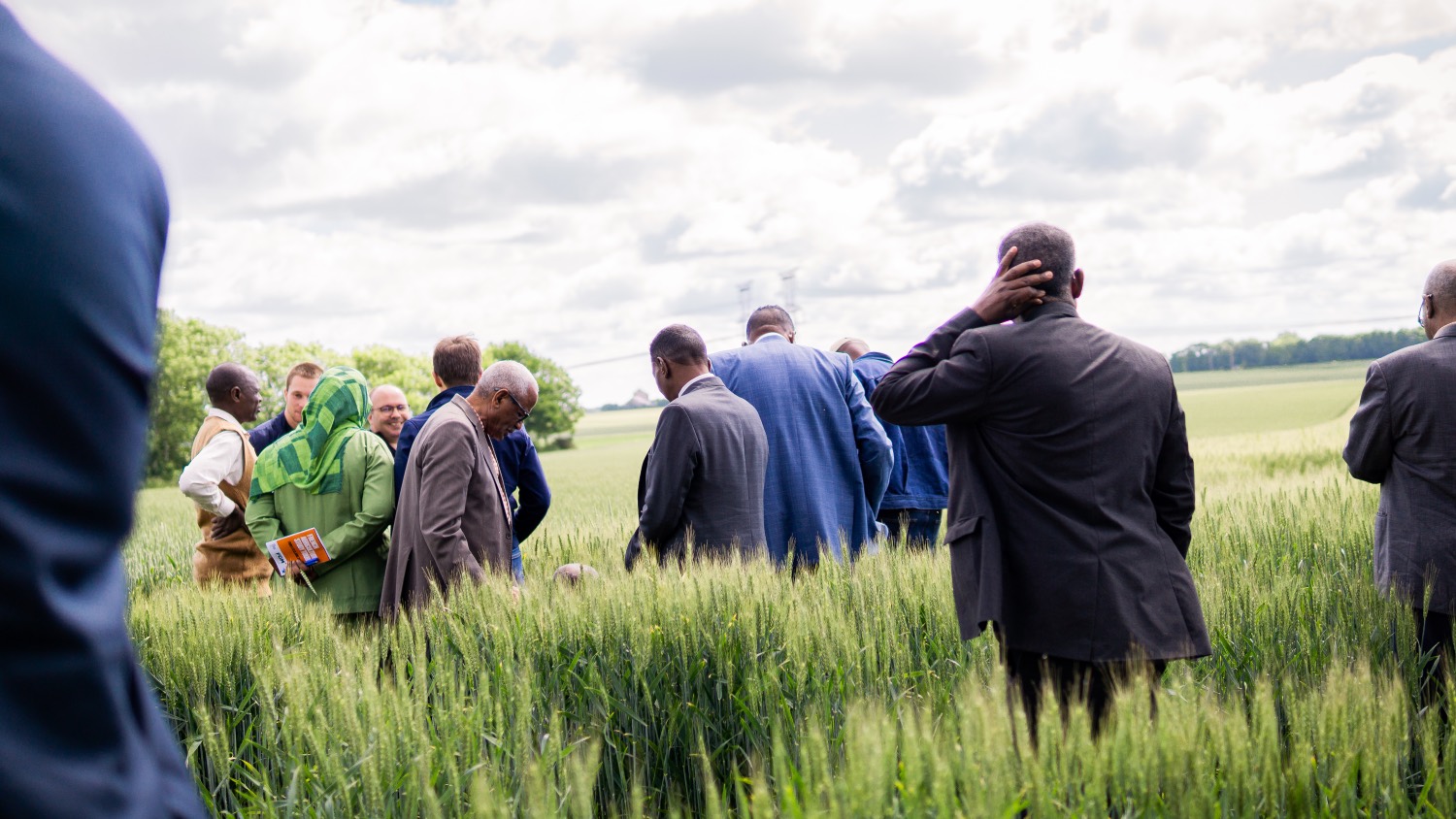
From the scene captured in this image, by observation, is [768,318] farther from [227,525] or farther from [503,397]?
[227,525]

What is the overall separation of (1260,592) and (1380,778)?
236 centimetres

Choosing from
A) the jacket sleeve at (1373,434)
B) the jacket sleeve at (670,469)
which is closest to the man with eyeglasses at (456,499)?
the jacket sleeve at (670,469)

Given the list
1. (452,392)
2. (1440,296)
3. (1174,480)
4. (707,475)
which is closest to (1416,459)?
(1440,296)

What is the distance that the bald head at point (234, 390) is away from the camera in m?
6.27

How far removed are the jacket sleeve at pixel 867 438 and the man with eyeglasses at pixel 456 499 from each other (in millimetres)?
1889

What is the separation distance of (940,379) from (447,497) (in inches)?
99.6

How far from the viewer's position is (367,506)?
530 cm

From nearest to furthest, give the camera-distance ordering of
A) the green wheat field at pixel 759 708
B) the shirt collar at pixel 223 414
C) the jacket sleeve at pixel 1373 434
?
the green wheat field at pixel 759 708, the jacket sleeve at pixel 1373 434, the shirt collar at pixel 223 414

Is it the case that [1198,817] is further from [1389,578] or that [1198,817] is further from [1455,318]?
[1455,318]

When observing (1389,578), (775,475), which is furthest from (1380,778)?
(775,475)

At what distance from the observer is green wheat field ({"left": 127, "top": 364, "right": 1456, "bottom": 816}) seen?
1874 millimetres

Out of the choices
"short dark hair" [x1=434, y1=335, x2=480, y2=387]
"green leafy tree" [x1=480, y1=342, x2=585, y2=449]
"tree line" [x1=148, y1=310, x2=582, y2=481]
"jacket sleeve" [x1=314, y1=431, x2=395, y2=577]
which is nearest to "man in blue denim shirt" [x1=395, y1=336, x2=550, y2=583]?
"short dark hair" [x1=434, y1=335, x2=480, y2=387]

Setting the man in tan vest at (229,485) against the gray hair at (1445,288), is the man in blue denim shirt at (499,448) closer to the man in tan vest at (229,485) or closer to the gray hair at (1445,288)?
the man in tan vest at (229,485)

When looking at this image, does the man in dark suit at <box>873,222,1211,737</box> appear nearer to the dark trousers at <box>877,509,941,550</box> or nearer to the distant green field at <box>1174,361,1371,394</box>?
the dark trousers at <box>877,509,941,550</box>
